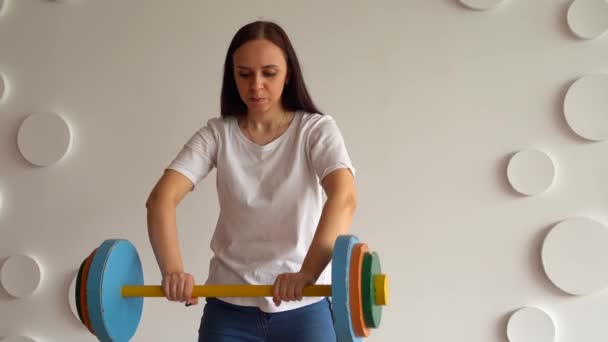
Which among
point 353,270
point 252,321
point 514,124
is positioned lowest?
point 252,321

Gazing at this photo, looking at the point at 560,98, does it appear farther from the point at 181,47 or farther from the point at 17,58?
the point at 17,58

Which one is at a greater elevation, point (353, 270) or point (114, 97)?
point (114, 97)

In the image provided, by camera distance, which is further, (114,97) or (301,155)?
(114,97)

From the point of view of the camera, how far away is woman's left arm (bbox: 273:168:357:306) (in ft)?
3.82

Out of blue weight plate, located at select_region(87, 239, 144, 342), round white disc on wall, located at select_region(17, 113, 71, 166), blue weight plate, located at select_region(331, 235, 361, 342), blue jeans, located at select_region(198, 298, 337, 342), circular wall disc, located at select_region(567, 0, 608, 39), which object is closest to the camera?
blue weight plate, located at select_region(331, 235, 361, 342)

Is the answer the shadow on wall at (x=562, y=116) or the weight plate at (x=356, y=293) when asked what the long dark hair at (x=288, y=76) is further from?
the shadow on wall at (x=562, y=116)

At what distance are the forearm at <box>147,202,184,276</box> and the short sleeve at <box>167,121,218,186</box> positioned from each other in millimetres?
83

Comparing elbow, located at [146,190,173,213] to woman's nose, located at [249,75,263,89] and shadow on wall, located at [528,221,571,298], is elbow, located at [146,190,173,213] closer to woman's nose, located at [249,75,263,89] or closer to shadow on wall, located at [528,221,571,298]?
woman's nose, located at [249,75,263,89]

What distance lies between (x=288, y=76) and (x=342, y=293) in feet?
1.62

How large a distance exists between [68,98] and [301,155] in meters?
0.98

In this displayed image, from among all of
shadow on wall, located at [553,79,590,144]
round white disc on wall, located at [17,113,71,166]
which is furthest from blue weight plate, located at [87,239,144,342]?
shadow on wall, located at [553,79,590,144]

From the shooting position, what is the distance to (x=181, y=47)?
2.05m

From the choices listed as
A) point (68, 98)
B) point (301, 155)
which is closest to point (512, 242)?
point (301, 155)

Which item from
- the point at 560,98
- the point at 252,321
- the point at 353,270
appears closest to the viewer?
the point at 353,270
